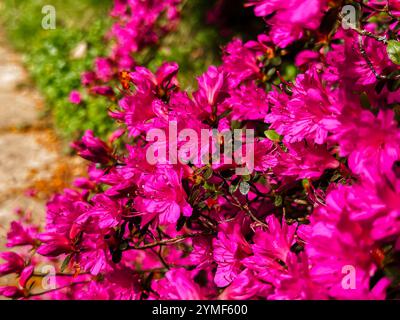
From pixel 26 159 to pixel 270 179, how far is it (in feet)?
8.41

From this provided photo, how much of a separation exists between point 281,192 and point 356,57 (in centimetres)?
41

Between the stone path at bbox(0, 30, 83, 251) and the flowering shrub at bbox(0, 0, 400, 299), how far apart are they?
1484 mm

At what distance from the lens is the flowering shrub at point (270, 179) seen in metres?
0.78

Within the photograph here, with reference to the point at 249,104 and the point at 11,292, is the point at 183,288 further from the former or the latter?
the point at 11,292

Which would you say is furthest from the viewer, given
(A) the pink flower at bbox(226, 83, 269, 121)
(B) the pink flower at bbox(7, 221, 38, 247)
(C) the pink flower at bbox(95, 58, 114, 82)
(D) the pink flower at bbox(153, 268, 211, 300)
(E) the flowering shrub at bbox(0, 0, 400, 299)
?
(C) the pink flower at bbox(95, 58, 114, 82)

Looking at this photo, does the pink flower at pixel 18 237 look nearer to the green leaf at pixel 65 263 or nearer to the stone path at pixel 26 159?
the green leaf at pixel 65 263

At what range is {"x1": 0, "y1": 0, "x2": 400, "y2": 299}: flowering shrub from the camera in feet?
2.56

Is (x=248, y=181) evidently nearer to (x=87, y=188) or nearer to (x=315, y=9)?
(x=315, y=9)

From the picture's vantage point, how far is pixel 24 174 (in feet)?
10.5

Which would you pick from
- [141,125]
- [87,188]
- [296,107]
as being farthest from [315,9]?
[87,188]


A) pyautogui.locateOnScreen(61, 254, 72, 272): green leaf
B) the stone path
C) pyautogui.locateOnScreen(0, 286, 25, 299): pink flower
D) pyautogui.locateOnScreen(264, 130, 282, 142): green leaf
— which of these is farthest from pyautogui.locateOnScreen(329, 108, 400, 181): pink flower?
the stone path

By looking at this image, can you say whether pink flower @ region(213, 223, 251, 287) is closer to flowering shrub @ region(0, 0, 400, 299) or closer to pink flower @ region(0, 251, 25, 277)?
flowering shrub @ region(0, 0, 400, 299)

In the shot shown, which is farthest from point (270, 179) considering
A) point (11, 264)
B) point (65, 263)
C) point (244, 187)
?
point (11, 264)

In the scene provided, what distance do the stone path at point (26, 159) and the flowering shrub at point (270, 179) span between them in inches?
58.4
